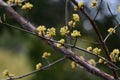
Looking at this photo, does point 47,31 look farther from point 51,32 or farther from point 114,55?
point 114,55

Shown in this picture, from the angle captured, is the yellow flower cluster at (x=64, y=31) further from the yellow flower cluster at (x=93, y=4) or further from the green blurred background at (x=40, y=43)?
the green blurred background at (x=40, y=43)

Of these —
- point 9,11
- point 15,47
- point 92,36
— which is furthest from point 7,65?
point 9,11

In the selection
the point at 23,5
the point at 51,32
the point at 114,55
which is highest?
the point at 23,5

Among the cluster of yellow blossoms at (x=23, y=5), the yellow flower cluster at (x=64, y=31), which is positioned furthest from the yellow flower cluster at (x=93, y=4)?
the cluster of yellow blossoms at (x=23, y=5)

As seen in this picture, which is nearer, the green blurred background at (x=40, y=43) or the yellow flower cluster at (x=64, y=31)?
the yellow flower cluster at (x=64, y=31)

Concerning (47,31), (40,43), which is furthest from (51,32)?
(40,43)

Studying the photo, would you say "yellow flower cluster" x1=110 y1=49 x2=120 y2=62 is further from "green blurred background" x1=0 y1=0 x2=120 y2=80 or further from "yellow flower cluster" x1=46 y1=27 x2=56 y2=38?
"green blurred background" x1=0 y1=0 x2=120 y2=80

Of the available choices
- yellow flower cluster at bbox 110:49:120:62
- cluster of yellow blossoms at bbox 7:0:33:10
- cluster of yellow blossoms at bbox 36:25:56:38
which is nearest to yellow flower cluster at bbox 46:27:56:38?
cluster of yellow blossoms at bbox 36:25:56:38

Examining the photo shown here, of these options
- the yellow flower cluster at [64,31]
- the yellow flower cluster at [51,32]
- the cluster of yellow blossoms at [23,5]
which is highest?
the cluster of yellow blossoms at [23,5]

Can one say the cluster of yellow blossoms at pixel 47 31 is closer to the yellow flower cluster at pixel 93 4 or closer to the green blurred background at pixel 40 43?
the yellow flower cluster at pixel 93 4

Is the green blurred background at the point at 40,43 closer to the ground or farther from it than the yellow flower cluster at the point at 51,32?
farther from it
